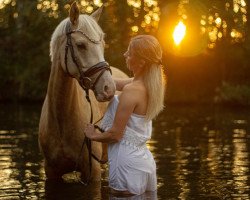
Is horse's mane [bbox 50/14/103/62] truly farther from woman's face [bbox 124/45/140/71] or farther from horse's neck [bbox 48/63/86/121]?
woman's face [bbox 124/45/140/71]

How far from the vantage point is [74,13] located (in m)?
6.14

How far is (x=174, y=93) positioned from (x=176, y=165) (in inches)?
945

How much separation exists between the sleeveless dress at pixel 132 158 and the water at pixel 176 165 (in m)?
0.30

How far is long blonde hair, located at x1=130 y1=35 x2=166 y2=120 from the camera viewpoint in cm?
533

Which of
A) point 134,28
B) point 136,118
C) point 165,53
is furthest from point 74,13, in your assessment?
point 134,28

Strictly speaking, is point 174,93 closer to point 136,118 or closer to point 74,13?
point 74,13

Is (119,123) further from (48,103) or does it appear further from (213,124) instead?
(213,124)

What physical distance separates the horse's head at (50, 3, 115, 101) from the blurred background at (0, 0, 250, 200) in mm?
1587

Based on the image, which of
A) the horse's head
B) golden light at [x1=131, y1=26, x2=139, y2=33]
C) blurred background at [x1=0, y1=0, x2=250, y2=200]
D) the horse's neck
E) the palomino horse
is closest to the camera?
the horse's head

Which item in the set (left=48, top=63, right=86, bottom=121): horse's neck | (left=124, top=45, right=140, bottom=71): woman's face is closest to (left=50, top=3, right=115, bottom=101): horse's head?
(left=48, top=63, right=86, bottom=121): horse's neck

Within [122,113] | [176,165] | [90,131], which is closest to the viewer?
[122,113]

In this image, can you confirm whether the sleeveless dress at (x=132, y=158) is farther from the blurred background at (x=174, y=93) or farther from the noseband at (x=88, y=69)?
the blurred background at (x=174, y=93)

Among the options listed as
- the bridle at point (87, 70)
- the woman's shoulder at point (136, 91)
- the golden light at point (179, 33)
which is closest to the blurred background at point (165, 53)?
the golden light at point (179, 33)

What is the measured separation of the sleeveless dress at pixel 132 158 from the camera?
5.42 meters
